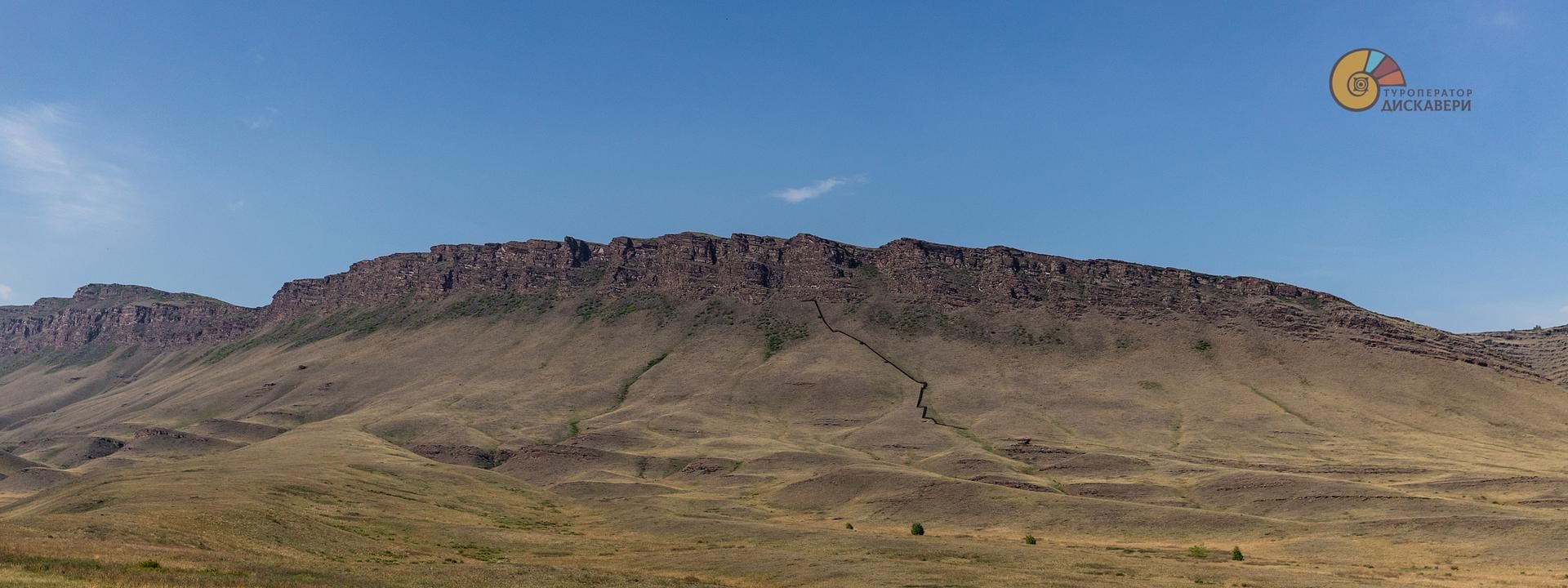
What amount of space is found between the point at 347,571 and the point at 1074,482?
114219 mm

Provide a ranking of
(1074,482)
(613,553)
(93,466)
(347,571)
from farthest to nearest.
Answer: (93,466) → (1074,482) → (613,553) → (347,571)

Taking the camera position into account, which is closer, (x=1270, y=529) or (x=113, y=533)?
(x=113, y=533)

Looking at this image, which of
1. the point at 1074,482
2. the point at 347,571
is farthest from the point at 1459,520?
the point at 347,571

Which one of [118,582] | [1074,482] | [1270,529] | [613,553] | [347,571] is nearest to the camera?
[118,582]

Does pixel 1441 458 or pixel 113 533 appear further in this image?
pixel 1441 458

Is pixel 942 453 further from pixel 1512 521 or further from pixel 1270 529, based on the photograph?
pixel 1512 521

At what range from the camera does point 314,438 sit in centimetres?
17475

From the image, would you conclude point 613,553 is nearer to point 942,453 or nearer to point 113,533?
point 113,533

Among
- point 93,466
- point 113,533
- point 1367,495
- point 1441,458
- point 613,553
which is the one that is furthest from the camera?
point 93,466

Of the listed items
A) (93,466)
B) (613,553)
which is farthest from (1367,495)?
(93,466)

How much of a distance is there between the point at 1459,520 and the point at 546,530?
8742 cm

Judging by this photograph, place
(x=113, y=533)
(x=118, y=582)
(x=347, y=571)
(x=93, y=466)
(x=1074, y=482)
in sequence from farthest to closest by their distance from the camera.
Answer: (x=93, y=466), (x=1074, y=482), (x=113, y=533), (x=347, y=571), (x=118, y=582)

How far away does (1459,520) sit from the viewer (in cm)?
10219

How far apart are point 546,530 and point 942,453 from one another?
80.5 m
